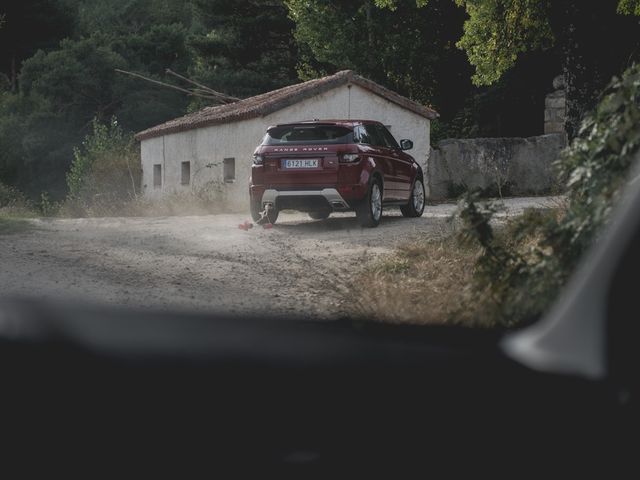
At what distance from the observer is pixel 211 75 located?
140 ft

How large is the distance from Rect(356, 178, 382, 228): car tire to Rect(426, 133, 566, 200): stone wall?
38.2ft

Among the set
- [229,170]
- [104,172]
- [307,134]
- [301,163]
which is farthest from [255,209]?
[104,172]

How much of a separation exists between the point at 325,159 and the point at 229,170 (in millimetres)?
12681

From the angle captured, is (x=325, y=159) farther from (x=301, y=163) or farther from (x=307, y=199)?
(x=307, y=199)

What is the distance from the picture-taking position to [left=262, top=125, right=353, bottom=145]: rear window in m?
14.4

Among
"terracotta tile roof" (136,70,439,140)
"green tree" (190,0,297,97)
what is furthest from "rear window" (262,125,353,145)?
"green tree" (190,0,297,97)

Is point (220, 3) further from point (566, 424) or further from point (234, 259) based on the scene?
point (566, 424)

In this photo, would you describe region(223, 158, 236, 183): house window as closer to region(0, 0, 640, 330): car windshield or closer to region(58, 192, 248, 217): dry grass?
region(0, 0, 640, 330): car windshield

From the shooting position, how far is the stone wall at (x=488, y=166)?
2619cm

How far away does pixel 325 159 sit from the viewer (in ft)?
46.4

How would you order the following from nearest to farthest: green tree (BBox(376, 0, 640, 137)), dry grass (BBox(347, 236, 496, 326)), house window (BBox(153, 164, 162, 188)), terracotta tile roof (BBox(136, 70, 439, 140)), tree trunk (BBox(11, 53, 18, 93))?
dry grass (BBox(347, 236, 496, 326))
green tree (BBox(376, 0, 640, 137))
terracotta tile roof (BBox(136, 70, 439, 140))
house window (BBox(153, 164, 162, 188))
tree trunk (BBox(11, 53, 18, 93))

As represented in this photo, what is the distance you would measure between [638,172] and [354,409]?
0.53 metres

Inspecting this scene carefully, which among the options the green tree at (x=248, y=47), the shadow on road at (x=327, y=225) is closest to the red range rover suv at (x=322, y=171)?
the shadow on road at (x=327, y=225)

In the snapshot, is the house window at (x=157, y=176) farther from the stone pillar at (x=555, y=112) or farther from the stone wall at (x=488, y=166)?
the stone pillar at (x=555, y=112)
